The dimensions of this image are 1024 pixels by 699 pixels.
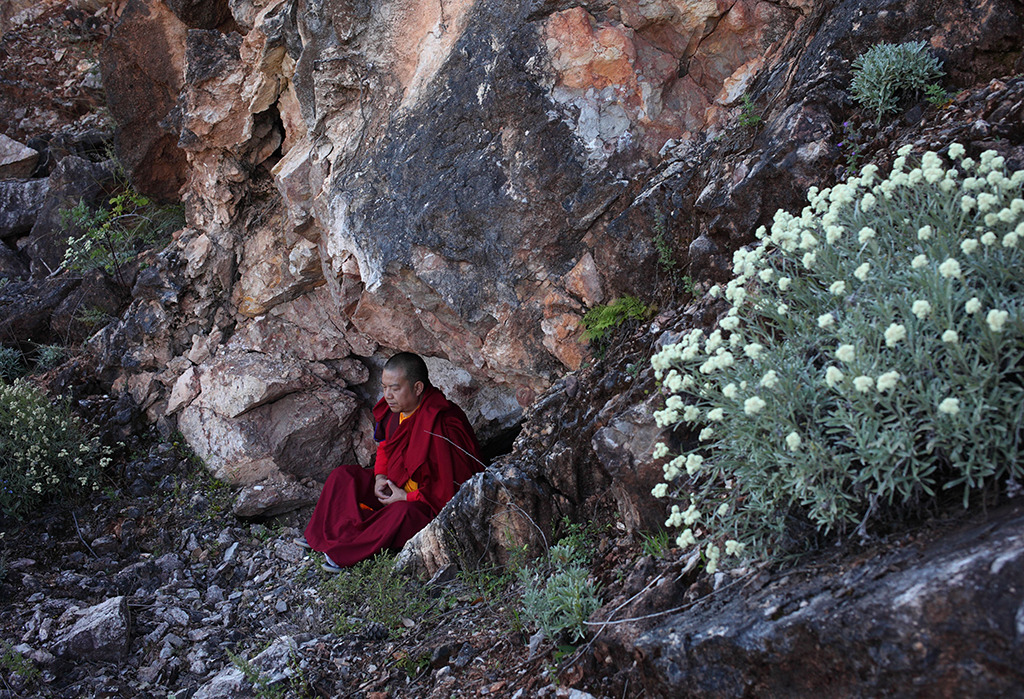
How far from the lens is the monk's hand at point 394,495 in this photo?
19.3ft

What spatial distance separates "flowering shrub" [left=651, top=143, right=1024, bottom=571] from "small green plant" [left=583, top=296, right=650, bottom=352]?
127 cm

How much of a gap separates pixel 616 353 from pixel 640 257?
60cm

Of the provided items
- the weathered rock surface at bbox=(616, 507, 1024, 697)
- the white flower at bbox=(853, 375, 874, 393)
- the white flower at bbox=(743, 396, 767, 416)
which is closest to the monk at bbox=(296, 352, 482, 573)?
the weathered rock surface at bbox=(616, 507, 1024, 697)

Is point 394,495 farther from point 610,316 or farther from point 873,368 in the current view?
point 873,368

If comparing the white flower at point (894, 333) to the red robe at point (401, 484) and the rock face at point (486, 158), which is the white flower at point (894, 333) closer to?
the rock face at point (486, 158)

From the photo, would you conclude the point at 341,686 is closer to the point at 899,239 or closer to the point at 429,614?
the point at 429,614

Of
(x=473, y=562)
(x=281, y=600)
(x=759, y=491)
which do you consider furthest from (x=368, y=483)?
(x=759, y=491)

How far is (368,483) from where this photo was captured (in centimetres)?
619

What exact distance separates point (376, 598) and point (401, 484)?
166 cm

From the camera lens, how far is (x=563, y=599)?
3.16m

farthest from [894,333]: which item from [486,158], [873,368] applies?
[486,158]

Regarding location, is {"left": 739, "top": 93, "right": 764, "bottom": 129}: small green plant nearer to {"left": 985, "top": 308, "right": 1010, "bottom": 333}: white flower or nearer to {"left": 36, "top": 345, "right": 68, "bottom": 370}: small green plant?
{"left": 985, "top": 308, "right": 1010, "bottom": 333}: white flower

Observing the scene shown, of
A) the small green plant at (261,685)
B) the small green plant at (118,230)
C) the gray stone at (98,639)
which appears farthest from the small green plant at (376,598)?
the small green plant at (118,230)

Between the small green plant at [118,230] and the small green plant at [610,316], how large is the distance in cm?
565
